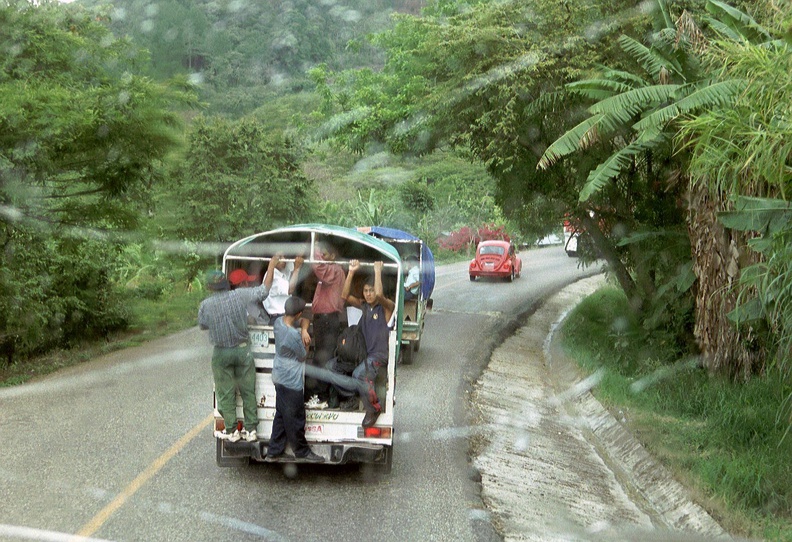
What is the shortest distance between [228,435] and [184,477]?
24.4 inches

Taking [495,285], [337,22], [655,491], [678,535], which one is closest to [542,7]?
[655,491]

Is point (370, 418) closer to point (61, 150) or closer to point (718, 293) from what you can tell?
point (718, 293)

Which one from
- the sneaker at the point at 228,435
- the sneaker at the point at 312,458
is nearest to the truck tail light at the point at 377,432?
the sneaker at the point at 312,458

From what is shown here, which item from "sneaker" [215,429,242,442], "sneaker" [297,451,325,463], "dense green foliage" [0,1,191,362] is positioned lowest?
"sneaker" [297,451,325,463]

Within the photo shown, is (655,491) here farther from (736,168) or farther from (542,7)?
(542,7)

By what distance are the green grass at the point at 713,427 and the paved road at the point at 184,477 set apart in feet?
7.10

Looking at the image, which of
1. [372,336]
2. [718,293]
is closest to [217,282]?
[372,336]

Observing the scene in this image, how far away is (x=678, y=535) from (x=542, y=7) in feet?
40.6

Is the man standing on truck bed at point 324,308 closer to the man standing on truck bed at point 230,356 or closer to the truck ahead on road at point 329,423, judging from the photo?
the truck ahead on road at point 329,423

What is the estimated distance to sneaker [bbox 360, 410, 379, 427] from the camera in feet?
28.0

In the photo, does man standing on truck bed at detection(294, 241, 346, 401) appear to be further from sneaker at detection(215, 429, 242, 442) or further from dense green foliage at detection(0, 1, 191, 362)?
dense green foliage at detection(0, 1, 191, 362)

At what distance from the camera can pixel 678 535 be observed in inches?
312

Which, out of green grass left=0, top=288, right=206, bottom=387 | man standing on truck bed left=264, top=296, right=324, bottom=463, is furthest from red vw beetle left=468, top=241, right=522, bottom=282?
man standing on truck bed left=264, top=296, right=324, bottom=463

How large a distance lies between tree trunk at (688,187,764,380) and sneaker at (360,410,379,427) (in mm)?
5572
